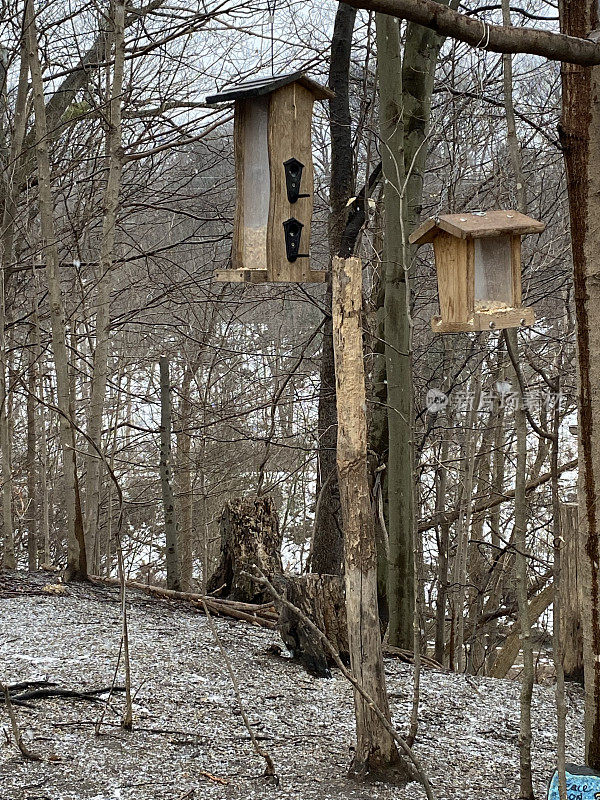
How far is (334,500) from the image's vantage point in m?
6.13

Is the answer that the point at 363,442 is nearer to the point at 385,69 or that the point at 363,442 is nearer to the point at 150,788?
the point at 150,788

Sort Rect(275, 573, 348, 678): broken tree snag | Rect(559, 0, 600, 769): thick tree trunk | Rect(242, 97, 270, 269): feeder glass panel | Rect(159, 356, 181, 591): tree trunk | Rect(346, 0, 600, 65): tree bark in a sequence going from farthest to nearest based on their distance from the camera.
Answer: Rect(159, 356, 181, 591): tree trunk
Rect(275, 573, 348, 678): broken tree snag
Rect(242, 97, 270, 269): feeder glass panel
Rect(559, 0, 600, 769): thick tree trunk
Rect(346, 0, 600, 65): tree bark

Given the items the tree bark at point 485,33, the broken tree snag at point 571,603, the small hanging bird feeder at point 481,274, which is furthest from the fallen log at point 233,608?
the tree bark at point 485,33

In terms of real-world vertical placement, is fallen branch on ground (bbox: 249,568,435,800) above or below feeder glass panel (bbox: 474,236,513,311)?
below

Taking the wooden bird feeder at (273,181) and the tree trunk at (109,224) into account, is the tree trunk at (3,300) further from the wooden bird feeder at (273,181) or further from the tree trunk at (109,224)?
the wooden bird feeder at (273,181)

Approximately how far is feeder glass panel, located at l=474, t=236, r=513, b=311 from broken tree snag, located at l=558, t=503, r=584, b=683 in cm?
128

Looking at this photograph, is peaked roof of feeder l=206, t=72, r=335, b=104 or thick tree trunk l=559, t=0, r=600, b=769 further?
peaked roof of feeder l=206, t=72, r=335, b=104

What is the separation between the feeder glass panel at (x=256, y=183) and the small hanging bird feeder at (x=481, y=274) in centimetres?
72

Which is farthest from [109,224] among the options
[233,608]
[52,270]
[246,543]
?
[233,608]

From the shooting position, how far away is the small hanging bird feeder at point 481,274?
323cm

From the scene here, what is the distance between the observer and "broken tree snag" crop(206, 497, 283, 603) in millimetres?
5441

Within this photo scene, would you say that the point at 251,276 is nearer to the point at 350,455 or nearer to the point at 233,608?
the point at 350,455

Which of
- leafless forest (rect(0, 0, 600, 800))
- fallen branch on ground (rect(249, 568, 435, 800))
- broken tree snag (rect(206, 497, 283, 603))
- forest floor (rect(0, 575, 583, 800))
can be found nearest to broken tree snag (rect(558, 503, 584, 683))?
leafless forest (rect(0, 0, 600, 800))

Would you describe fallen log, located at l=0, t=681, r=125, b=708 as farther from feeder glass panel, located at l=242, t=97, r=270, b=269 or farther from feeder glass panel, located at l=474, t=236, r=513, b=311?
feeder glass panel, located at l=474, t=236, r=513, b=311
